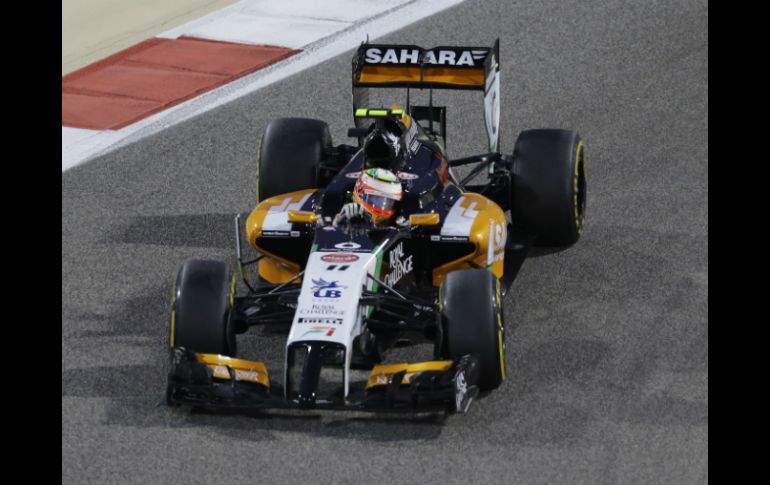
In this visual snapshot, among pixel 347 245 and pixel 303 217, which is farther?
pixel 303 217

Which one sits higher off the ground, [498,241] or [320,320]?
[498,241]

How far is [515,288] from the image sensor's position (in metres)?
13.1

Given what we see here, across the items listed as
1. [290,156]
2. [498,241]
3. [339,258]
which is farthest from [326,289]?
[290,156]

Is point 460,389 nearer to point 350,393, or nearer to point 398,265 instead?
point 350,393

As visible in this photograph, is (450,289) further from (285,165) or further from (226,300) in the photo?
(285,165)

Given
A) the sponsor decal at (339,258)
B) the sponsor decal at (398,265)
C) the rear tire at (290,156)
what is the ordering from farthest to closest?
the rear tire at (290,156), the sponsor decal at (398,265), the sponsor decal at (339,258)

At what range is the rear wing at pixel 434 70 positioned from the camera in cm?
1353

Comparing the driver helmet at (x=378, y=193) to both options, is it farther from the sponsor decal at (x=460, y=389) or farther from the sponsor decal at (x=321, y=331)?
the sponsor decal at (x=460, y=389)

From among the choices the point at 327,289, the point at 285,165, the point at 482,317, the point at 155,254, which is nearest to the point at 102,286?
Result: the point at 155,254

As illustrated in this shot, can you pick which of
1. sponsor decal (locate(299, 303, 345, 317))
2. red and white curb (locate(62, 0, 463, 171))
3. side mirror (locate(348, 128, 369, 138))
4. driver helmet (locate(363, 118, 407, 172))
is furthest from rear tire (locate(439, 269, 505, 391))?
red and white curb (locate(62, 0, 463, 171))

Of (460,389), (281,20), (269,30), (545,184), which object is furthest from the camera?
(281,20)

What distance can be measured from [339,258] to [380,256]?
0.97 ft

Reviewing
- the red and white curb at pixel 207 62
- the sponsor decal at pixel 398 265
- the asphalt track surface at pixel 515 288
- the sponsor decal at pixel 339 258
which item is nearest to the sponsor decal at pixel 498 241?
the asphalt track surface at pixel 515 288

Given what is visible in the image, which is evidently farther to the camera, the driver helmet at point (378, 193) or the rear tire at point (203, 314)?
the driver helmet at point (378, 193)
